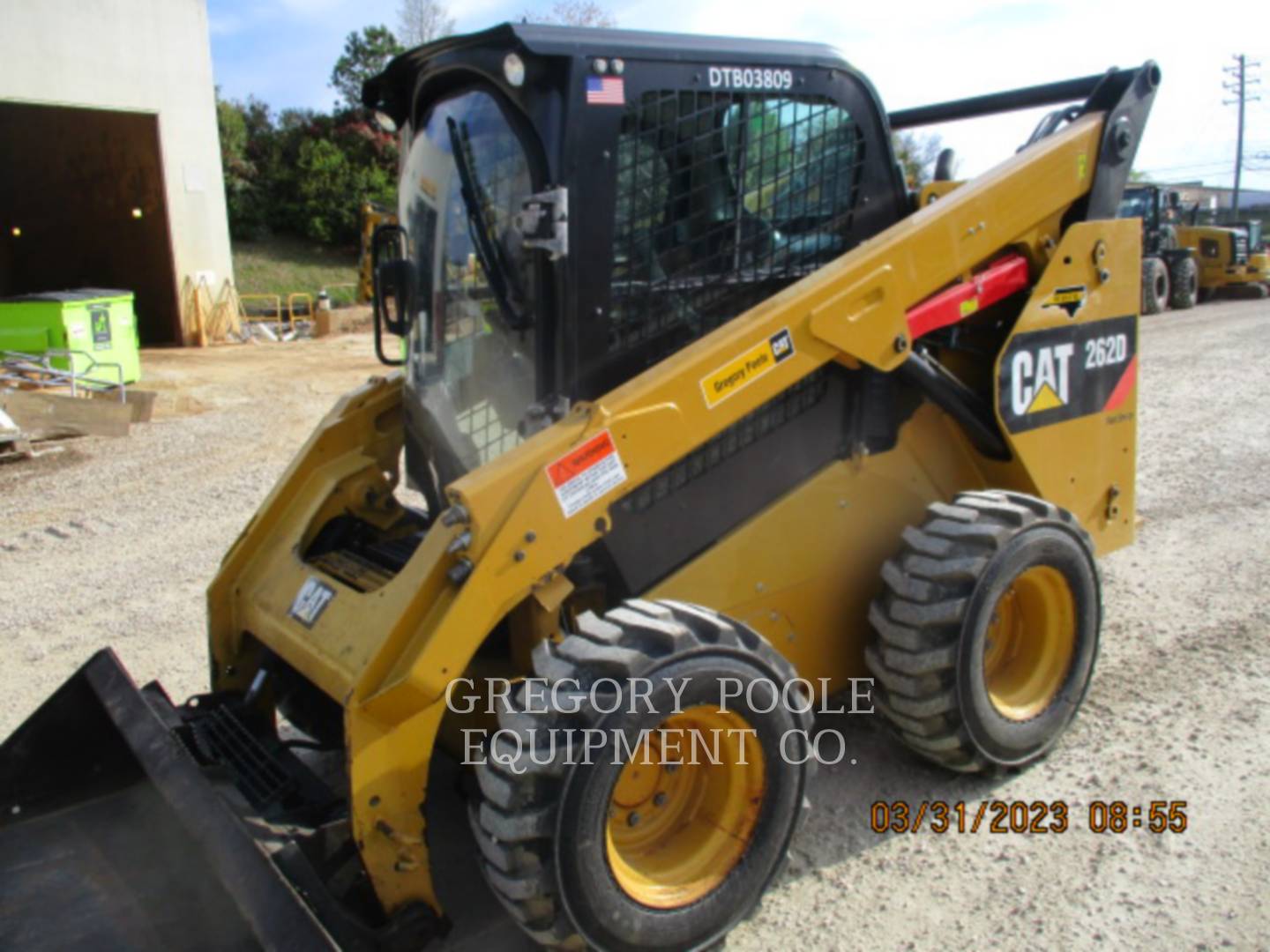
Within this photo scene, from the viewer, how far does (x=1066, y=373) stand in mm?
3959

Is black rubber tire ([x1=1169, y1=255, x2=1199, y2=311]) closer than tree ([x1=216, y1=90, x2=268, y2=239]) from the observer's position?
Yes

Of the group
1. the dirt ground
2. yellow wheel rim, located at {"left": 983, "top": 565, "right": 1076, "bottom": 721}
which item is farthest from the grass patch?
yellow wheel rim, located at {"left": 983, "top": 565, "right": 1076, "bottom": 721}

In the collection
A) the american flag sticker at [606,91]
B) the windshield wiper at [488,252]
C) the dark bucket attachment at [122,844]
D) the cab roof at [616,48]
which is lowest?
the dark bucket attachment at [122,844]

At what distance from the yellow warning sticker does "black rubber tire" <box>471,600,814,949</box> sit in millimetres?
615

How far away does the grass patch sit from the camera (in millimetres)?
27516

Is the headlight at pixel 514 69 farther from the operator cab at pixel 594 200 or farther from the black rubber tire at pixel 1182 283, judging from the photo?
the black rubber tire at pixel 1182 283

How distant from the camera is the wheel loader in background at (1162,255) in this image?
18.3 metres

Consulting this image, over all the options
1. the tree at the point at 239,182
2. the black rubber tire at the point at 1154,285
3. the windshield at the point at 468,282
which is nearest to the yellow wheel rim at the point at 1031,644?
the windshield at the point at 468,282

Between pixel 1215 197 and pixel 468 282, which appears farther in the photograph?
pixel 1215 197

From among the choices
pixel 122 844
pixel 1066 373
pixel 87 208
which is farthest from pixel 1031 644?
pixel 87 208

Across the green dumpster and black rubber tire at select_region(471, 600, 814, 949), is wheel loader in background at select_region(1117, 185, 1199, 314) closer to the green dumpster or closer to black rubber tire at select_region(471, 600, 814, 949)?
the green dumpster

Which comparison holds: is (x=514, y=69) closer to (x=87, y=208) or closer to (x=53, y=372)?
(x=53, y=372)

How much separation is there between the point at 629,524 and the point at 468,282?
0.96 m

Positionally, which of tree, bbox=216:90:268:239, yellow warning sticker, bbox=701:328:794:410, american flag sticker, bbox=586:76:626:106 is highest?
tree, bbox=216:90:268:239
